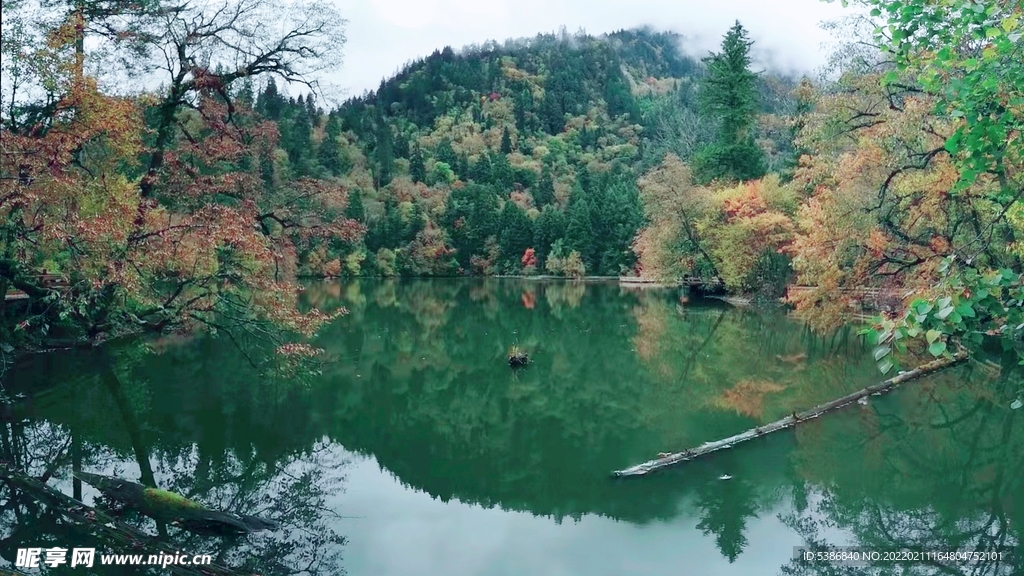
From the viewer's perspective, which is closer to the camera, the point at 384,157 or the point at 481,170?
the point at 384,157

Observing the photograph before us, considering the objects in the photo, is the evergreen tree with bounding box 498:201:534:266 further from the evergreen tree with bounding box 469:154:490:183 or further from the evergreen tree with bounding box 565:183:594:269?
the evergreen tree with bounding box 469:154:490:183

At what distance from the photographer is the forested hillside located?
6384 cm

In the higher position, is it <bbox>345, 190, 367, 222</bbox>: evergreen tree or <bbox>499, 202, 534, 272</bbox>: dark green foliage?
<bbox>345, 190, 367, 222</bbox>: evergreen tree

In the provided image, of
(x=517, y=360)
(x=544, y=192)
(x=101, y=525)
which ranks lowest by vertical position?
(x=101, y=525)

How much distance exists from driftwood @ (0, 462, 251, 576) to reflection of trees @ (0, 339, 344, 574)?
14 cm

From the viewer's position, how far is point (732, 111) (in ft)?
150

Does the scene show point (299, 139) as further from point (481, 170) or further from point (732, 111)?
point (732, 111)

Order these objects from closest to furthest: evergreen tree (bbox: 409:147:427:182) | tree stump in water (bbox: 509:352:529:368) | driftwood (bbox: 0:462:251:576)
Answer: driftwood (bbox: 0:462:251:576) < tree stump in water (bbox: 509:352:529:368) < evergreen tree (bbox: 409:147:427:182)

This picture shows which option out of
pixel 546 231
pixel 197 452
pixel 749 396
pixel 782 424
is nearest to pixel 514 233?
pixel 546 231

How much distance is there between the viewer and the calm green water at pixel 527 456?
819cm

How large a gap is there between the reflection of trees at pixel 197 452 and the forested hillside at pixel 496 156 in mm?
18058

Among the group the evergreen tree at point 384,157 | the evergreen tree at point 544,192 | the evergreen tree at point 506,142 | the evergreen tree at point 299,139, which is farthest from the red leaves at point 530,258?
the evergreen tree at point 506,142

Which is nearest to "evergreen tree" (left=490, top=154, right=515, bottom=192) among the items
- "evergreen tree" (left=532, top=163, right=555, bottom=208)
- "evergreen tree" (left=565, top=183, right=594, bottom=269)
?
"evergreen tree" (left=532, top=163, right=555, bottom=208)

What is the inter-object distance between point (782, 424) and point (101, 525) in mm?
10549
